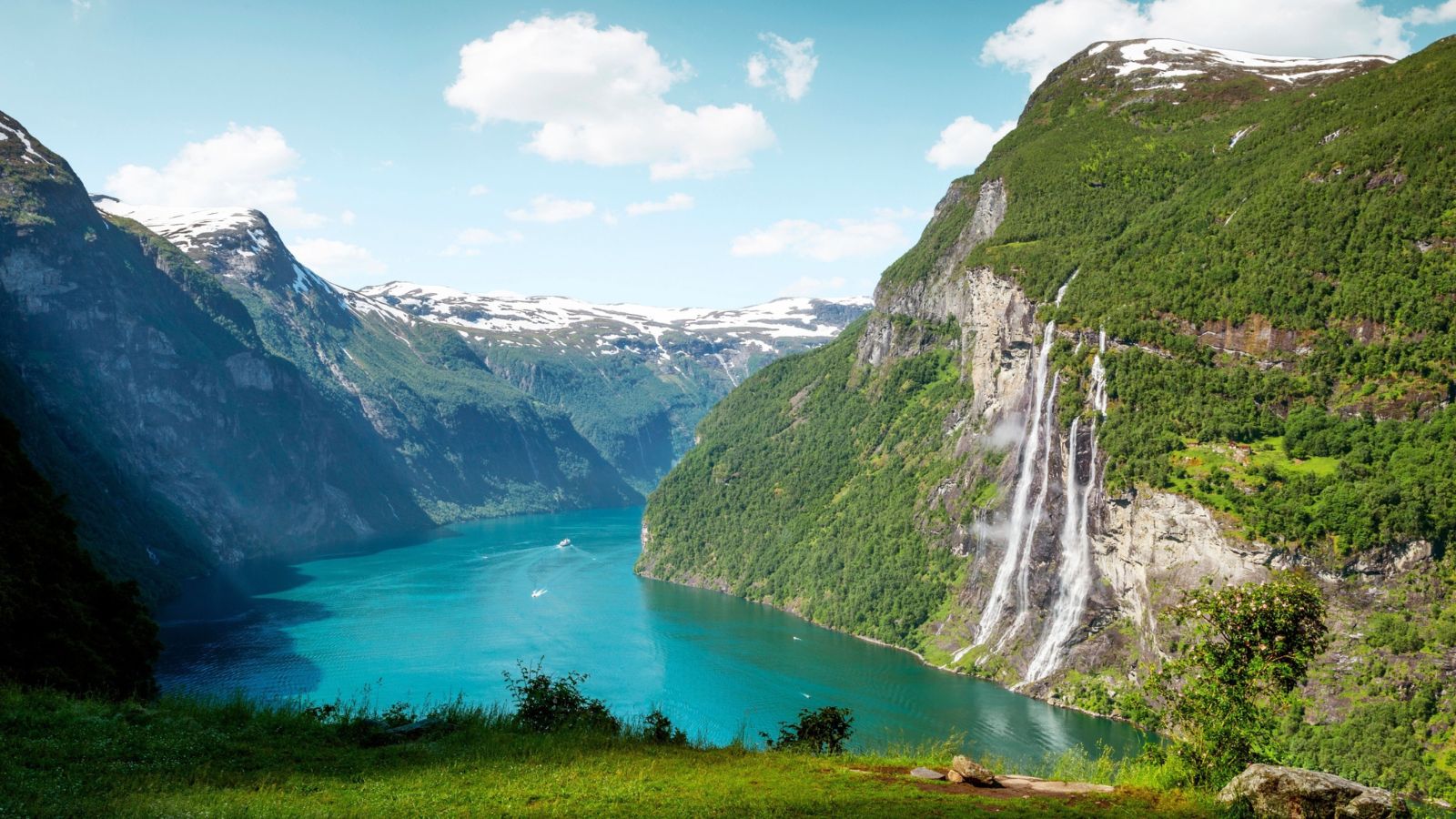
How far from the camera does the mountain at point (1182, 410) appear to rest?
2603 inches

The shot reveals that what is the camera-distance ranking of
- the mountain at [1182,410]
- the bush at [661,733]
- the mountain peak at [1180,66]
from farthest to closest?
the mountain peak at [1180,66] → the mountain at [1182,410] → the bush at [661,733]

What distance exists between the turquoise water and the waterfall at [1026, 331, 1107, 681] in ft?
18.8

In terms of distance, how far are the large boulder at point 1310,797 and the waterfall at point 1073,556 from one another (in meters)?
71.9

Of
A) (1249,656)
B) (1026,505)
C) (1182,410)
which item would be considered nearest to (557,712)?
(1249,656)

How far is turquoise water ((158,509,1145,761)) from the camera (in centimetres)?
8000

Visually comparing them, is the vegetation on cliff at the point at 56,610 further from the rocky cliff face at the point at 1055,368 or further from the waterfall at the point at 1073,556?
the waterfall at the point at 1073,556

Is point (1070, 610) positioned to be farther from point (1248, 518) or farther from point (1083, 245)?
point (1083, 245)

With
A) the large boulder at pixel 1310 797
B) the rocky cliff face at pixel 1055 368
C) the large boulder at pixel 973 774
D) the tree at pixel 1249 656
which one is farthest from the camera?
the rocky cliff face at pixel 1055 368

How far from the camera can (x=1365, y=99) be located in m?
95.9

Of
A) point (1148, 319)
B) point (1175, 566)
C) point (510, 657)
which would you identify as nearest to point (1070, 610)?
point (1175, 566)

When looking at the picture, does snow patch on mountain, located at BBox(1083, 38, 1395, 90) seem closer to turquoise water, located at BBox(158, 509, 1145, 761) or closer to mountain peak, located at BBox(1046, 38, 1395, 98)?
mountain peak, located at BBox(1046, 38, 1395, 98)

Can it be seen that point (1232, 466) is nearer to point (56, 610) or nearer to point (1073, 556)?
point (1073, 556)

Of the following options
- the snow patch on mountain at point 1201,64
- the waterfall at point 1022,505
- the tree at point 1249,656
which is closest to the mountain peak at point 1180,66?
the snow patch on mountain at point 1201,64

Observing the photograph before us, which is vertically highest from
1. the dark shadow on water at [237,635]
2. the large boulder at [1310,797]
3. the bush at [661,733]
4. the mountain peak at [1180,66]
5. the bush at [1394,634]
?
the mountain peak at [1180,66]
